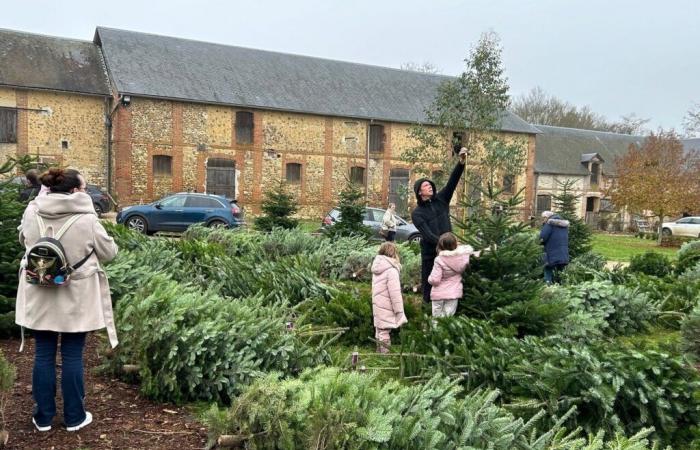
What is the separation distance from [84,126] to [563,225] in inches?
941

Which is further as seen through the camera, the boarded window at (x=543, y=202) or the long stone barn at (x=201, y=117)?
the boarded window at (x=543, y=202)

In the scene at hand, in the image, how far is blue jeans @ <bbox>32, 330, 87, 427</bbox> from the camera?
347 cm

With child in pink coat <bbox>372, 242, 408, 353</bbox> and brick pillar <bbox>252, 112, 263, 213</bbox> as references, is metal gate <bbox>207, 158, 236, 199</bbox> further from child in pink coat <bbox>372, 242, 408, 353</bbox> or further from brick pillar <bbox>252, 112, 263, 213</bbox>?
child in pink coat <bbox>372, 242, 408, 353</bbox>

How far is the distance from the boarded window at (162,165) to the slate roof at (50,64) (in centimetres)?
384

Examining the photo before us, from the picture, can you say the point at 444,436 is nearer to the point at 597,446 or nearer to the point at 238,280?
the point at 597,446

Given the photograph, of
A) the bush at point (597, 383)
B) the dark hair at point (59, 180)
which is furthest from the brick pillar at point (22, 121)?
the bush at point (597, 383)

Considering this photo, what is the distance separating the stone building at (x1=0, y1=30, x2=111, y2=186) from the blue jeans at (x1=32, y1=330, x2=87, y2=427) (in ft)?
81.3

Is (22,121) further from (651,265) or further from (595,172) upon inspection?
(595,172)

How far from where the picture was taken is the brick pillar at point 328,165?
30.8m

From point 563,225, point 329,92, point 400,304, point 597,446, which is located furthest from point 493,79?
point 597,446

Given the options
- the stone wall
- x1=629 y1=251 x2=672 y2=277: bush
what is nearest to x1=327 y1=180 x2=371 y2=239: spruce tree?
x1=629 y1=251 x2=672 y2=277: bush

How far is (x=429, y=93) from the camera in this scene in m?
35.0

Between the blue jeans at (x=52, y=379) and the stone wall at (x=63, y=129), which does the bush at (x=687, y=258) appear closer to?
the blue jeans at (x=52, y=379)

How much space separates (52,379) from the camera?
137 inches
